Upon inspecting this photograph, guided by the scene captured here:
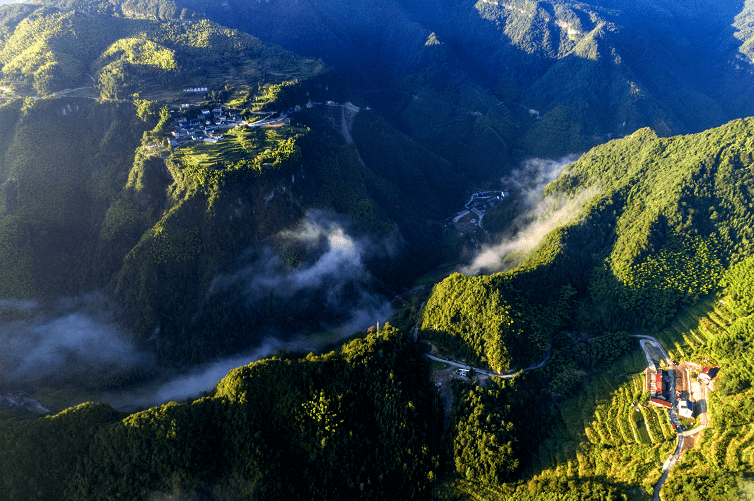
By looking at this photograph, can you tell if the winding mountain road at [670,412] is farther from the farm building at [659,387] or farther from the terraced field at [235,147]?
the terraced field at [235,147]

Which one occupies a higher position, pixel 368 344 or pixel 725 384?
pixel 368 344

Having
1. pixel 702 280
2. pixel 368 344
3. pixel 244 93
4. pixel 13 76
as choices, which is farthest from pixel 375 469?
pixel 13 76

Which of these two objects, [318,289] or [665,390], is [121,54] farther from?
[665,390]

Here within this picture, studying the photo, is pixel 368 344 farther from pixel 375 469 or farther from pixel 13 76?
pixel 13 76

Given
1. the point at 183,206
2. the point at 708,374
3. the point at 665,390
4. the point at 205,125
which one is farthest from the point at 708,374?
the point at 205,125

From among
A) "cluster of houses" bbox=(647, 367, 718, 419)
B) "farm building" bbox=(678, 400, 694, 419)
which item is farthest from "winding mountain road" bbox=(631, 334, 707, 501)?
"farm building" bbox=(678, 400, 694, 419)

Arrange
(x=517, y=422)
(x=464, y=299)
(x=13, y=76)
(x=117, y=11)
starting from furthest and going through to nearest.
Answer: (x=117, y=11), (x=13, y=76), (x=464, y=299), (x=517, y=422)
